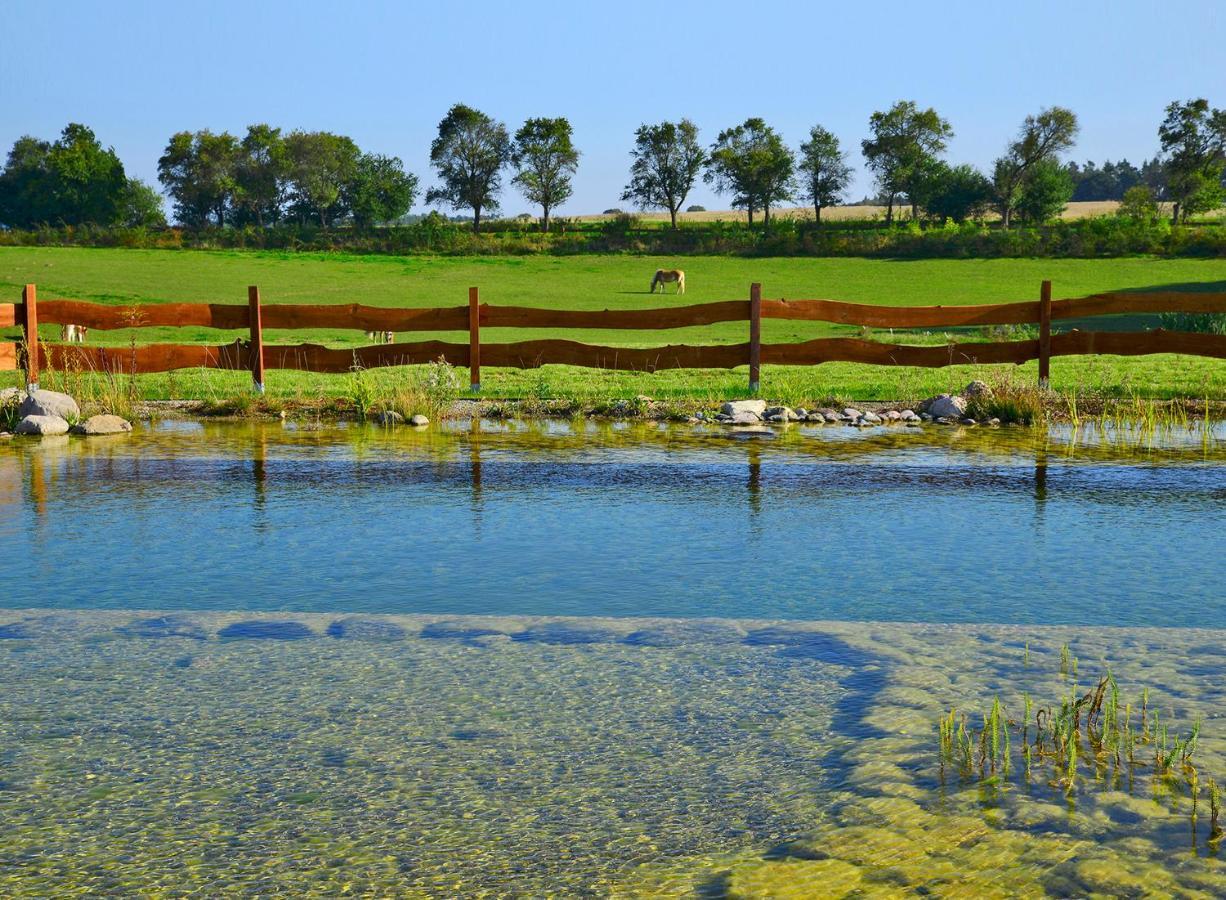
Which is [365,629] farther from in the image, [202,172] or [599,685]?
[202,172]

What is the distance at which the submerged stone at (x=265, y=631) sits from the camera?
5512mm

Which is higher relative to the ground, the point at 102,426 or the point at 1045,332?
the point at 1045,332

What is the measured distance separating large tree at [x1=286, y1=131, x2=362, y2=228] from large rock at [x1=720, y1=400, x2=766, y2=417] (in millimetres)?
98083

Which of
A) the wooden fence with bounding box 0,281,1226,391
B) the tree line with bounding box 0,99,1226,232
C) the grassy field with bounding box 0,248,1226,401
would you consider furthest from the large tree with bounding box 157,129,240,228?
the wooden fence with bounding box 0,281,1226,391

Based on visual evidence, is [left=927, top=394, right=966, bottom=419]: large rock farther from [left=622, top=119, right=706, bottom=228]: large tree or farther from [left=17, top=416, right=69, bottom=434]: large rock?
[left=622, top=119, right=706, bottom=228]: large tree

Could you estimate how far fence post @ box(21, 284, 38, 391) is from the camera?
14.2 metres

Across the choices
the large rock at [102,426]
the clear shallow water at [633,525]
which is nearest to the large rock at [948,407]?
the clear shallow water at [633,525]

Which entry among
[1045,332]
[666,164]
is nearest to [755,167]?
[666,164]

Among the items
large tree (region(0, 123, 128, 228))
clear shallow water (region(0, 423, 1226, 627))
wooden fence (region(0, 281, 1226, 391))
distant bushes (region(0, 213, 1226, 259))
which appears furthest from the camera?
large tree (region(0, 123, 128, 228))

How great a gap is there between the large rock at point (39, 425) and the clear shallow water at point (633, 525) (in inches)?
15.2

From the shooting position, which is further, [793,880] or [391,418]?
[391,418]

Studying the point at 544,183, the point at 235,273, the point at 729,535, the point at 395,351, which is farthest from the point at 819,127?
the point at 729,535

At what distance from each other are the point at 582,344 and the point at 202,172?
4029 inches

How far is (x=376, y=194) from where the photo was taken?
373 feet
